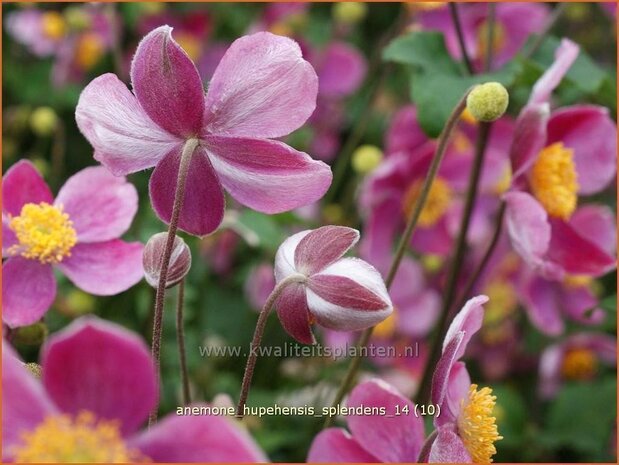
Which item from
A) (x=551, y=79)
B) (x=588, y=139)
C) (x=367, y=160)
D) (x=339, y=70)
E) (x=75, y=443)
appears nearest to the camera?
(x=75, y=443)

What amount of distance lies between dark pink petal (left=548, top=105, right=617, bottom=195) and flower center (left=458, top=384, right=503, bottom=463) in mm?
378

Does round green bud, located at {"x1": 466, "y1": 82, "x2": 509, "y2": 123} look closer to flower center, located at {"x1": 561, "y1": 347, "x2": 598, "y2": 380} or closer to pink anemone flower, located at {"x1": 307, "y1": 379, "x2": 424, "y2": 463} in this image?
pink anemone flower, located at {"x1": 307, "y1": 379, "x2": 424, "y2": 463}

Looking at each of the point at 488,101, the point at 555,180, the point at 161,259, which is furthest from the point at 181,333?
the point at 555,180

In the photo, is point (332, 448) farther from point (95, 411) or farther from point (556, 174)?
point (556, 174)

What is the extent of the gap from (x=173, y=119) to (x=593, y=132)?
48cm

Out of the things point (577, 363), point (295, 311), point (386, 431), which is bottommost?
point (577, 363)

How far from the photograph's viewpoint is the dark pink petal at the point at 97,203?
0.71m

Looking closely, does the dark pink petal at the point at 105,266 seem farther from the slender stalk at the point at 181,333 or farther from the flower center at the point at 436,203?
the flower center at the point at 436,203

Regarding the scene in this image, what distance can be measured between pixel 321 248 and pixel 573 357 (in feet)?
2.58

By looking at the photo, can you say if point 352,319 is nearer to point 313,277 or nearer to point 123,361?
point 313,277

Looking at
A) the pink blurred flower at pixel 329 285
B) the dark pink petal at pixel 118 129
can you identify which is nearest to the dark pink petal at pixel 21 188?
the dark pink petal at pixel 118 129

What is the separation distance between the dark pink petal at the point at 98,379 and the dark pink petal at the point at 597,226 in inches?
25.9

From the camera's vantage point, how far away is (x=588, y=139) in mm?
881

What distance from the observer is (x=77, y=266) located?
0.71m
